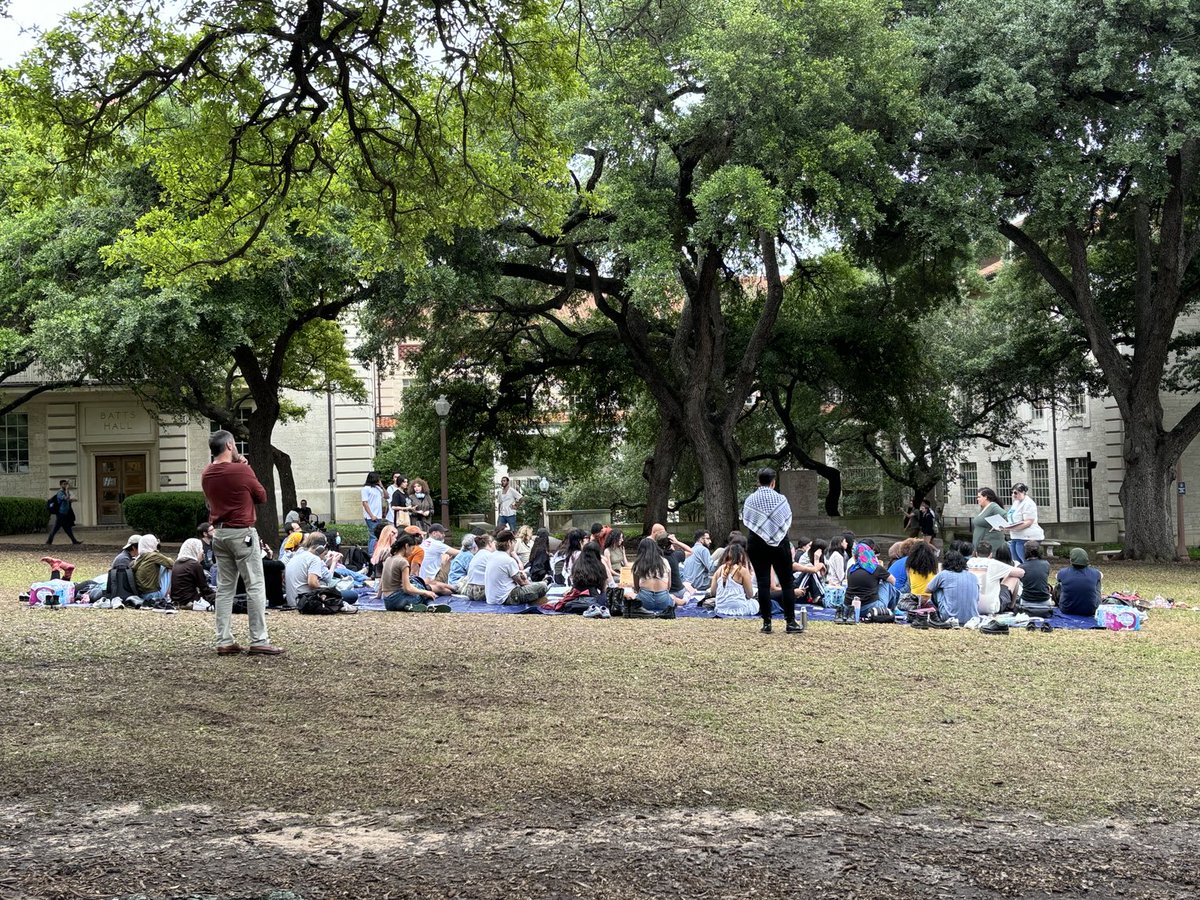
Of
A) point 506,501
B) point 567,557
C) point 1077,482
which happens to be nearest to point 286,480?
point 506,501

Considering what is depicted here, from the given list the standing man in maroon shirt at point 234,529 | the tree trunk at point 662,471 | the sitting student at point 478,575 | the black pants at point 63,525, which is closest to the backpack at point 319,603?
the sitting student at point 478,575

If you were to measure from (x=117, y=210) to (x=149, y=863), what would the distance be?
20645 millimetres

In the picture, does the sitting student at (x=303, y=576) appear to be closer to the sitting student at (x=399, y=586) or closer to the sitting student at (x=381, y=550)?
the sitting student at (x=399, y=586)

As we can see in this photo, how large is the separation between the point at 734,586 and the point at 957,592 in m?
Answer: 2.59

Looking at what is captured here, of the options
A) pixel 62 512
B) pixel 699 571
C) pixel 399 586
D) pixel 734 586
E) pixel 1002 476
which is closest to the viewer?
pixel 734 586

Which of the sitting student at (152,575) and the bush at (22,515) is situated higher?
the bush at (22,515)

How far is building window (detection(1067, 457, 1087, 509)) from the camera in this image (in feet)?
131

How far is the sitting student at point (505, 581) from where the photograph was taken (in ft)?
49.4

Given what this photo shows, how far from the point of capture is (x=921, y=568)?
1416 centimetres

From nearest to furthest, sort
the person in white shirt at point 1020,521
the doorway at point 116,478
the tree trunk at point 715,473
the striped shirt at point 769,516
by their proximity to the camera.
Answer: the striped shirt at point 769,516 < the person in white shirt at point 1020,521 < the tree trunk at point 715,473 < the doorway at point 116,478

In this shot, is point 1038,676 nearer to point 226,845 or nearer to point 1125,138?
point 226,845

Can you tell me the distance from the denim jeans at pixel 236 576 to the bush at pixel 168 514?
21.5 m

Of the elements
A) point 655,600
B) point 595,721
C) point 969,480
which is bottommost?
point 595,721

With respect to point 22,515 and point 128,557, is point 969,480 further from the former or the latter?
point 128,557
